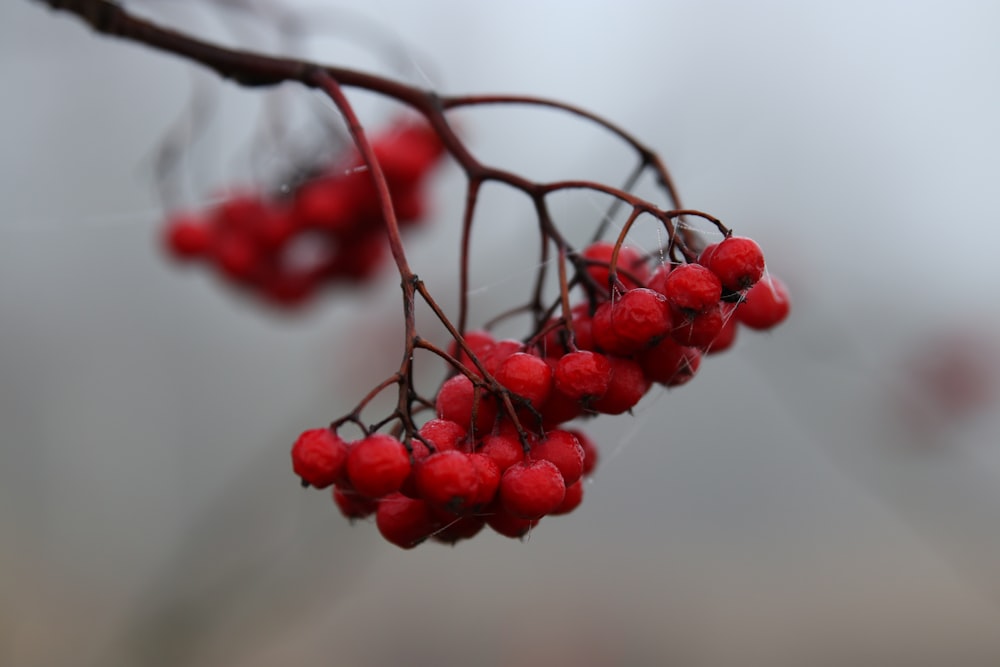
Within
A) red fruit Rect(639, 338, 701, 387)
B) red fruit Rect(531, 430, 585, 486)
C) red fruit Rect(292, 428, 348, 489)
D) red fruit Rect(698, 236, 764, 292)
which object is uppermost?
red fruit Rect(698, 236, 764, 292)

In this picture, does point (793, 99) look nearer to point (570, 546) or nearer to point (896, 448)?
point (896, 448)

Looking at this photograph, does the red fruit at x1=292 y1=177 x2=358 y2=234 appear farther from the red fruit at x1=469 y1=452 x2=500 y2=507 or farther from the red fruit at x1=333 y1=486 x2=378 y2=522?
the red fruit at x1=469 y1=452 x2=500 y2=507

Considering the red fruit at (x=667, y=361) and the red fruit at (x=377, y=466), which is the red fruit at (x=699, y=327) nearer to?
the red fruit at (x=667, y=361)

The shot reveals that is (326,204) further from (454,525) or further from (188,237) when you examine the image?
(454,525)

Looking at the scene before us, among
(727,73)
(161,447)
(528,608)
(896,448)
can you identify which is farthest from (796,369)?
(161,447)

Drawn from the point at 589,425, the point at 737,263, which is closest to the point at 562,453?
the point at 737,263

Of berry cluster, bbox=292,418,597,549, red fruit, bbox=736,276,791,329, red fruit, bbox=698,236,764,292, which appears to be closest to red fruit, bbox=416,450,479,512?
berry cluster, bbox=292,418,597,549
